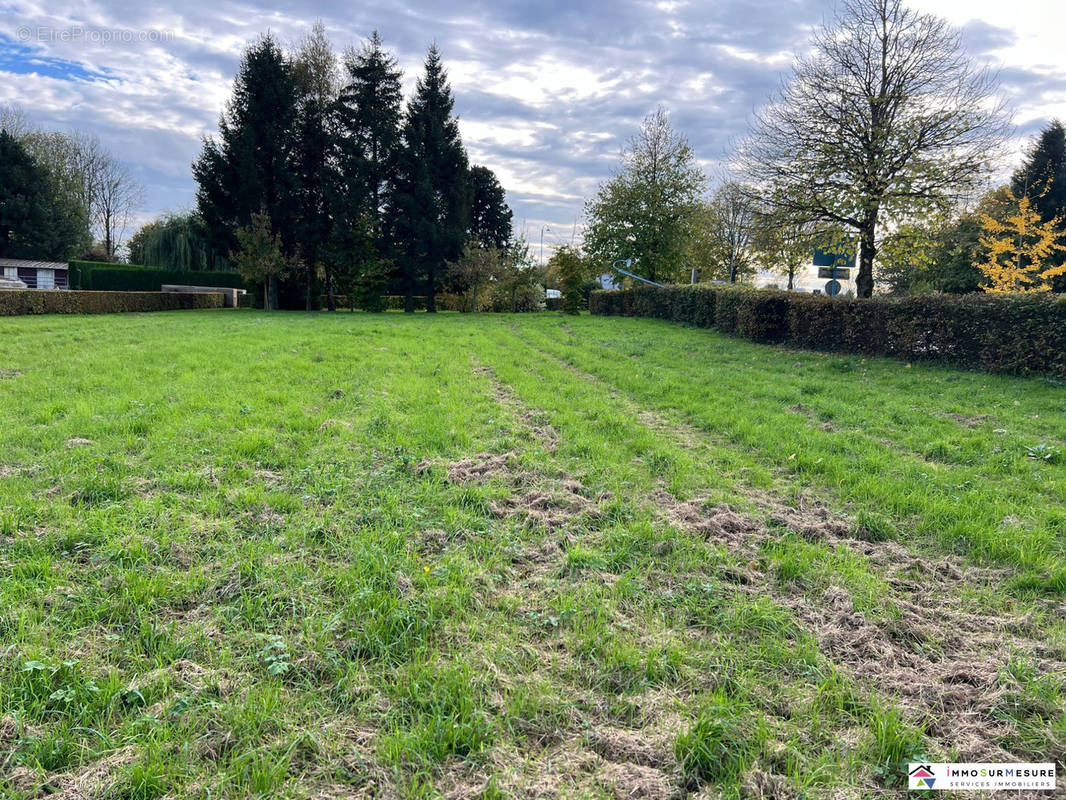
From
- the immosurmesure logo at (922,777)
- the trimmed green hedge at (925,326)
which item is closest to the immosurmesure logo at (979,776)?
the immosurmesure logo at (922,777)

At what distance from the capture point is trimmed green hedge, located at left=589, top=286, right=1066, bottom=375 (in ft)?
31.4

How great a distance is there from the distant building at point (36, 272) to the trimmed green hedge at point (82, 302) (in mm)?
9155

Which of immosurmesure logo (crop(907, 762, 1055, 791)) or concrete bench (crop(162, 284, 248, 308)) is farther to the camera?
concrete bench (crop(162, 284, 248, 308))

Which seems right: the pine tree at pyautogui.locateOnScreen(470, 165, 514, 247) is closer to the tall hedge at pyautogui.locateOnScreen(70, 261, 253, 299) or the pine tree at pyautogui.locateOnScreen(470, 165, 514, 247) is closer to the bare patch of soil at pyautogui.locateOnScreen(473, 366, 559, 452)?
the tall hedge at pyautogui.locateOnScreen(70, 261, 253, 299)

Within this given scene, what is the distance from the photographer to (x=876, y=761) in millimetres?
1996

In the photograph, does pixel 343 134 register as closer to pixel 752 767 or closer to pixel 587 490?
pixel 587 490

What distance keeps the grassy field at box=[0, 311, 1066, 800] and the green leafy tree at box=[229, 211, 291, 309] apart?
23.8 metres

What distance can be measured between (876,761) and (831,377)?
9037 millimetres

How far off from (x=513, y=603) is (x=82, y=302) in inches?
1024

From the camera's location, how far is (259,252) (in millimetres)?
27656

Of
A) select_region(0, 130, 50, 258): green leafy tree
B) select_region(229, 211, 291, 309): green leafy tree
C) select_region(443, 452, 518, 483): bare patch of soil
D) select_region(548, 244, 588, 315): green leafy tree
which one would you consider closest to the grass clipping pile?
select_region(443, 452, 518, 483): bare patch of soil

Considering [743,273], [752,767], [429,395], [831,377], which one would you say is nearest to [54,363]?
[429,395]

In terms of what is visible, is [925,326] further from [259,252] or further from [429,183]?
[259,252]

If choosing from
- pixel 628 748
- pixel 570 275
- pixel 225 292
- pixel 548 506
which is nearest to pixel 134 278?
pixel 225 292
